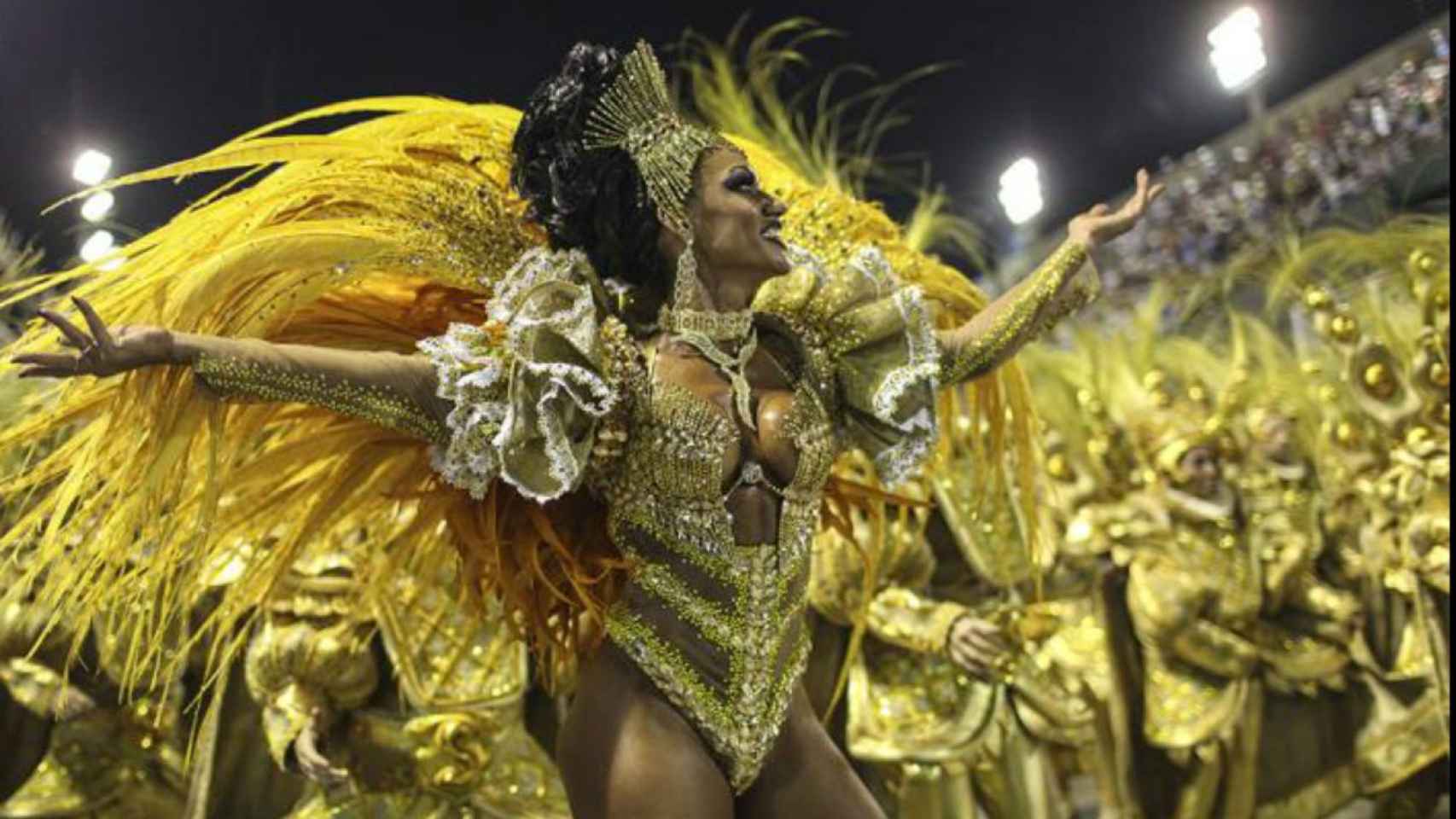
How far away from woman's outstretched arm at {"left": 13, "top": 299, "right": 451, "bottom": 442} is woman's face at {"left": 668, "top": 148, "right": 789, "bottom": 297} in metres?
0.40

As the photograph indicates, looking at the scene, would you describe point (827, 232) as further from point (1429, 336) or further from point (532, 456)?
point (1429, 336)

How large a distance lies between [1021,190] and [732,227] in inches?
127

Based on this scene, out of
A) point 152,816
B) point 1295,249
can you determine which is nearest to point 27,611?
point 152,816

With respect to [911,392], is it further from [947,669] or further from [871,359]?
[947,669]

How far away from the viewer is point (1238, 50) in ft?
17.4

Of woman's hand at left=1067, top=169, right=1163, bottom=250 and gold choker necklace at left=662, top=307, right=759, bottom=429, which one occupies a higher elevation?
woman's hand at left=1067, top=169, right=1163, bottom=250

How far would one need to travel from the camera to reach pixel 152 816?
9.94ft

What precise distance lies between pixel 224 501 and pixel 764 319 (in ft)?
2.73

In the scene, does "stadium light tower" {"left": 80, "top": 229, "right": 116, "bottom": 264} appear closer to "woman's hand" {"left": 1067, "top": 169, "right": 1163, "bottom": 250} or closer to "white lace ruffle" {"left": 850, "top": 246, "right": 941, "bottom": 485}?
"white lace ruffle" {"left": 850, "top": 246, "right": 941, "bottom": 485}

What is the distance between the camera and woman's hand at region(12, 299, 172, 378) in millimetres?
1307

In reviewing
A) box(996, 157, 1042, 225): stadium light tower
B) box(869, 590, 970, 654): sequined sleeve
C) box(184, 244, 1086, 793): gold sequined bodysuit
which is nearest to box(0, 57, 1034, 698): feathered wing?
box(184, 244, 1086, 793): gold sequined bodysuit

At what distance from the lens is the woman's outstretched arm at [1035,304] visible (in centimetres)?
188

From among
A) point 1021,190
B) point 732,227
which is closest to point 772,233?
point 732,227

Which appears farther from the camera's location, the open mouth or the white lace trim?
the open mouth
